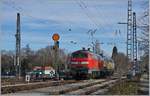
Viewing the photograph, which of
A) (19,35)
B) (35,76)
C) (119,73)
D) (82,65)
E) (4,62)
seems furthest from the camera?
(4,62)

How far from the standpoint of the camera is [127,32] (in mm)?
58031

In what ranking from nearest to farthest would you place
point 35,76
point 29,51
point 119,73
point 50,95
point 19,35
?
point 50,95, point 119,73, point 19,35, point 35,76, point 29,51

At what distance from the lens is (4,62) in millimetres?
115188

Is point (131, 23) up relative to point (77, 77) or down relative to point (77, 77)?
up

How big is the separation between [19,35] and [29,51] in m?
64.0

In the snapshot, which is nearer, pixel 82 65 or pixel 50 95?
pixel 50 95

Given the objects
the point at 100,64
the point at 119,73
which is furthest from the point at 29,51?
the point at 119,73

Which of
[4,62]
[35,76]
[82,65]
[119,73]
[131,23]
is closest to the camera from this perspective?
[119,73]

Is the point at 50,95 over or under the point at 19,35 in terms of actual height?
under

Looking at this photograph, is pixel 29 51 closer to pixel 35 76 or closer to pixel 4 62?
pixel 4 62

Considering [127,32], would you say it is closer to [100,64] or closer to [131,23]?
[131,23]

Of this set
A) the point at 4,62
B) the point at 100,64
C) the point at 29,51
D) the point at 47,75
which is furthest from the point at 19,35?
the point at 29,51

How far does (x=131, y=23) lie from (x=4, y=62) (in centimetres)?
6439

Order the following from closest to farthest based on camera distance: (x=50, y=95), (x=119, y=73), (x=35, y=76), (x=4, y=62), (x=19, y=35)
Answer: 1. (x=50, y=95)
2. (x=119, y=73)
3. (x=19, y=35)
4. (x=35, y=76)
5. (x=4, y=62)
